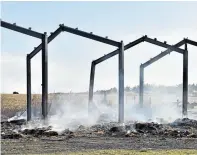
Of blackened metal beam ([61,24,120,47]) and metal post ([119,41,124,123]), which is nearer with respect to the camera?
metal post ([119,41,124,123])

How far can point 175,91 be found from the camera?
60.0 metres

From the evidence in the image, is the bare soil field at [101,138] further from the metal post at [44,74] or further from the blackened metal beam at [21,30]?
the blackened metal beam at [21,30]

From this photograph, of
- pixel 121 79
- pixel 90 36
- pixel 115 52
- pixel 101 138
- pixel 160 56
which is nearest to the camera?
pixel 101 138

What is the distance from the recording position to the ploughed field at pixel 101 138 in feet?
57.1

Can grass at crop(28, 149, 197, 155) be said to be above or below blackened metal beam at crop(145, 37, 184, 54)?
below

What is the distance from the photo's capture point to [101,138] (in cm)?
2106

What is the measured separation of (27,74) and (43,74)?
4.80 metres

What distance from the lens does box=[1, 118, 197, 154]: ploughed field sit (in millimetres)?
17406

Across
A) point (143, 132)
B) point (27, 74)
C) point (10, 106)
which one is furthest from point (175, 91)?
point (143, 132)

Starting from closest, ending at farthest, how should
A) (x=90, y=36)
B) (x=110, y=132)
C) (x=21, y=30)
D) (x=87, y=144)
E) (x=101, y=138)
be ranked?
(x=87, y=144) → (x=101, y=138) → (x=110, y=132) → (x=21, y=30) → (x=90, y=36)

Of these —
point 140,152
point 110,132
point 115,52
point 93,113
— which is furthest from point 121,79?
point 140,152

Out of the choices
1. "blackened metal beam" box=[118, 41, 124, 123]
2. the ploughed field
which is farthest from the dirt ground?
"blackened metal beam" box=[118, 41, 124, 123]

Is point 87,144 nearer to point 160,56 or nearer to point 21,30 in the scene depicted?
point 21,30

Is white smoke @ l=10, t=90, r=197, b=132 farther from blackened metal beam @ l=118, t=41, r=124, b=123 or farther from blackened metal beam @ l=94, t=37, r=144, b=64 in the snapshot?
blackened metal beam @ l=94, t=37, r=144, b=64
